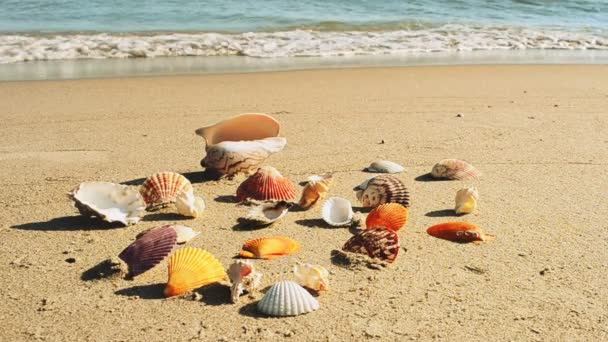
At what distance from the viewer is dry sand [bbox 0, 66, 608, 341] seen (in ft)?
7.89

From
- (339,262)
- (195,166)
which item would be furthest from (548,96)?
(339,262)

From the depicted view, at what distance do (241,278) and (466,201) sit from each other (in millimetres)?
1431

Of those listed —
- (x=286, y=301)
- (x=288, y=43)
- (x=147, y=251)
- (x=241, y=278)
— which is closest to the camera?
(x=286, y=301)

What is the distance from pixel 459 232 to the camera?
10.2 ft

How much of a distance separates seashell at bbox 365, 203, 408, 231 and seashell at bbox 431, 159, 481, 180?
909mm

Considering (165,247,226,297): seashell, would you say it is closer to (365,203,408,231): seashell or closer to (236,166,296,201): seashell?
(365,203,408,231): seashell

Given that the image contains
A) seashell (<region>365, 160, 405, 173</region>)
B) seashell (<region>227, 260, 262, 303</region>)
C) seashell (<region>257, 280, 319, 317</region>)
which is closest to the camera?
seashell (<region>257, 280, 319, 317</region>)

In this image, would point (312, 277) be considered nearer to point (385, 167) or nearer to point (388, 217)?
point (388, 217)

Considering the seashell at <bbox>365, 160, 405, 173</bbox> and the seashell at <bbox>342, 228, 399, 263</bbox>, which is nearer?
the seashell at <bbox>342, 228, 399, 263</bbox>

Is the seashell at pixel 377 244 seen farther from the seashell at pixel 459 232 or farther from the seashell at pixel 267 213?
the seashell at pixel 267 213

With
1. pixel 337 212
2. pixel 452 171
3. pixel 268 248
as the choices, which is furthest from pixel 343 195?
pixel 268 248

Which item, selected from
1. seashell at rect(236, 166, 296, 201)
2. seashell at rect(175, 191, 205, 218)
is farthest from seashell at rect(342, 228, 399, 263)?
seashell at rect(175, 191, 205, 218)

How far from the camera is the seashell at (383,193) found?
11.3 ft

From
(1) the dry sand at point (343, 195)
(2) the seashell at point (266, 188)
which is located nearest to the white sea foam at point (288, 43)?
(1) the dry sand at point (343, 195)
